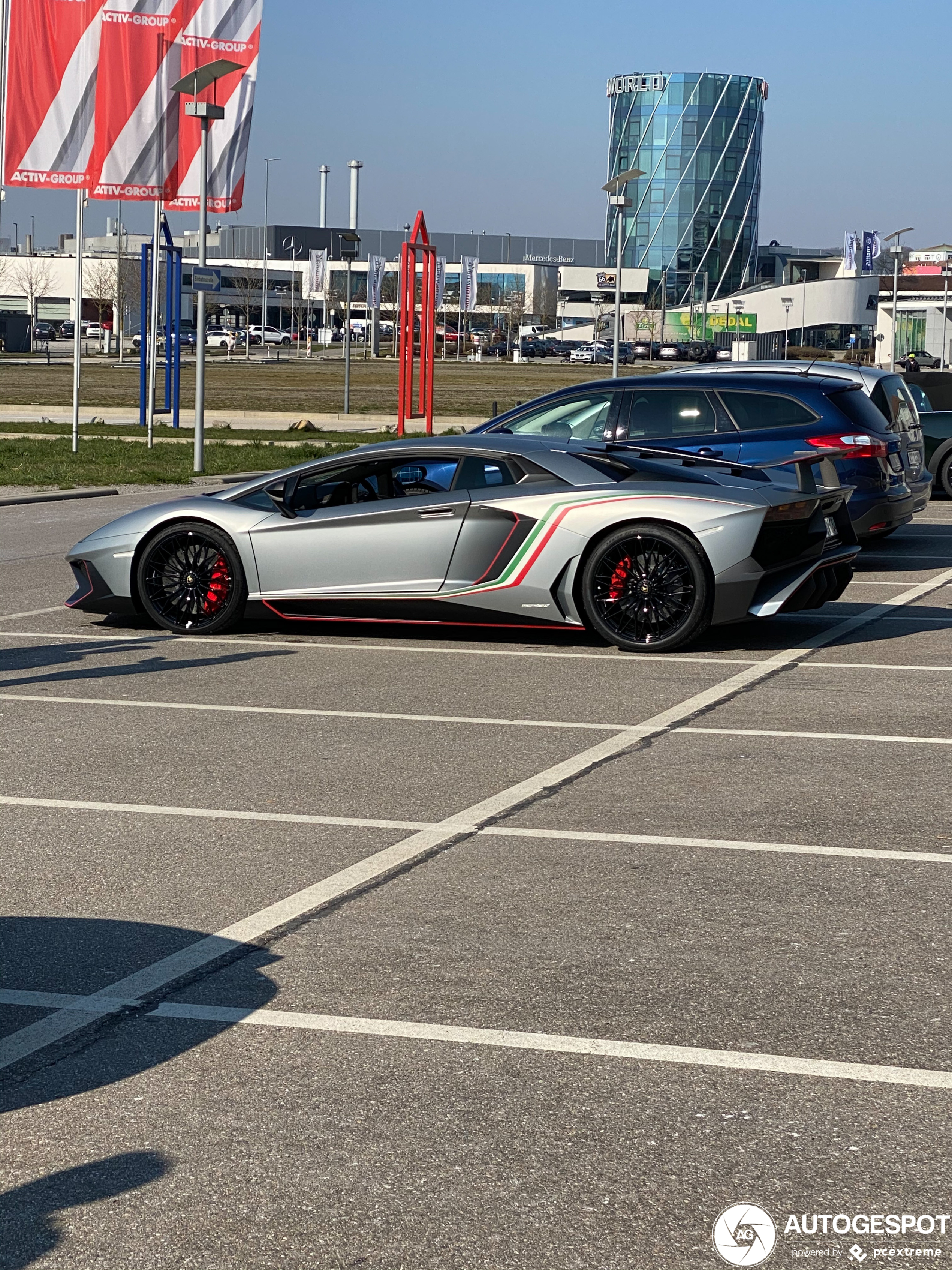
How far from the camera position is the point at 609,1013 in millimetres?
4277

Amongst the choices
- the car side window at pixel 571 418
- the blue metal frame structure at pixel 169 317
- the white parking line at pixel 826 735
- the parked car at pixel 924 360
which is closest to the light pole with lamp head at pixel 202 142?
→ the blue metal frame structure at pixel 169 317

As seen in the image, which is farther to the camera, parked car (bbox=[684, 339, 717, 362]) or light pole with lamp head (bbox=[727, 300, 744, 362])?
light pole with lamp head (bbox=[727, 300, 744, 362])

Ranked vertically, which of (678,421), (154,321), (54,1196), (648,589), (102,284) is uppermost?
(102,284)

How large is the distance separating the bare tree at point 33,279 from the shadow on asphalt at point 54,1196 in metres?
117

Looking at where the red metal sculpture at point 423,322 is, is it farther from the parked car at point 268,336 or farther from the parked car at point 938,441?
the parked car at point 268,336

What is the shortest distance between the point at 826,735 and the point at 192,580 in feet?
15.1

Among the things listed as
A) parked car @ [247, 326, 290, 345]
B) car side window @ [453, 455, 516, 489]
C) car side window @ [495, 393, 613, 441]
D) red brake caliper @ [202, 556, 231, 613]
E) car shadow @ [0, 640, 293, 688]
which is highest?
parked car @ [247, 326, 290, 345]

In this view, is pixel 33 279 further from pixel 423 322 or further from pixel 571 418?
pixel 571 418

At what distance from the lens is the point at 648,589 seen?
9.98 meters

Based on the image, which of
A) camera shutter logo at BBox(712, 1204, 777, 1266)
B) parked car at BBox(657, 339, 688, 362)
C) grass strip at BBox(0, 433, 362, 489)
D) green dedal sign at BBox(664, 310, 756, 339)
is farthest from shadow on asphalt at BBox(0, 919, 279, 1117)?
green dedal sign at BBox(664, 310, 756, 339)

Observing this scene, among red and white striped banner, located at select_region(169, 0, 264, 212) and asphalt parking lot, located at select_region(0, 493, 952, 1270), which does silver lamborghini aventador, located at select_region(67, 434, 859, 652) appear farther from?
red and white striped banner, located at select_region(169, 0, 264, 212)

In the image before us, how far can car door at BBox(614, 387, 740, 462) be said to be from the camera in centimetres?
1355

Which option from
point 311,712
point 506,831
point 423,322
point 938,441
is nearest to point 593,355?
point 423,322

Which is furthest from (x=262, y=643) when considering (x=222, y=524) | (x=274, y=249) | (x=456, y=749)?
(x=274, y=249)
